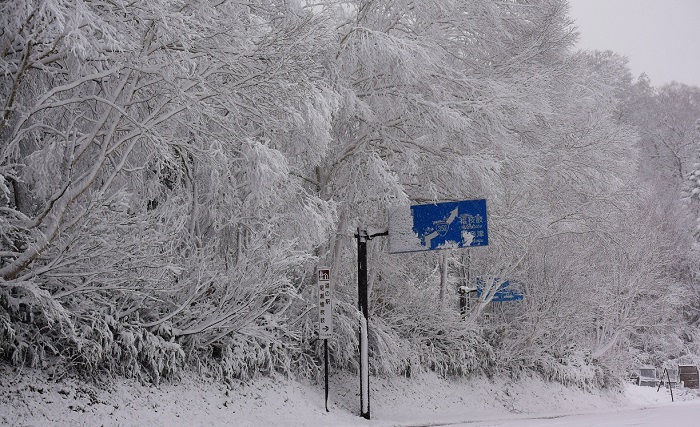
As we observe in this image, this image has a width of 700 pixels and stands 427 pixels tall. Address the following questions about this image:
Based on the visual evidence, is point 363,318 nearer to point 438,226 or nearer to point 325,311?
point 325,311

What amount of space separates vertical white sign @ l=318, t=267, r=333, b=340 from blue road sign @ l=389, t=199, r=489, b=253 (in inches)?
71.4

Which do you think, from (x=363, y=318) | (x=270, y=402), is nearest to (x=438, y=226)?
(x=363, y=318)

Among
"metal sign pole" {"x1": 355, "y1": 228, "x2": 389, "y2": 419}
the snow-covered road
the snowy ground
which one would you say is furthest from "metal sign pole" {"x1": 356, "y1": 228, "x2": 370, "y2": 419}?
the snow-covered road

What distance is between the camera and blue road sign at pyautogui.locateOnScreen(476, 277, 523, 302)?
867 inches

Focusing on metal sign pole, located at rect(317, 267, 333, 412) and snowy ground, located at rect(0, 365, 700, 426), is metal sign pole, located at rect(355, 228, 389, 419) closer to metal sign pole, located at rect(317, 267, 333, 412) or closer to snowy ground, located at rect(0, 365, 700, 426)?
snowy ground, located at rect(0, 365, 700, 426)

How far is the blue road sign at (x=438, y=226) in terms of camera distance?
15.4 meters

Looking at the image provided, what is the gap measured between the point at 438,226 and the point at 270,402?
480 cm

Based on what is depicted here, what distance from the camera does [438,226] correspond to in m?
15.6

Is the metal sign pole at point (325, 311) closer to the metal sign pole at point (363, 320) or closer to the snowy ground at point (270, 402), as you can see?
the metal sign pole at point (363, 320)

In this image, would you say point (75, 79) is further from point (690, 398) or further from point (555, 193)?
point (690, 398)

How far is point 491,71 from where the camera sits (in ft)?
54.5

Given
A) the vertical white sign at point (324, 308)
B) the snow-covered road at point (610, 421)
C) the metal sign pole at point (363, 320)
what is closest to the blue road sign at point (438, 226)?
the metal sign pole at point (363, 320)

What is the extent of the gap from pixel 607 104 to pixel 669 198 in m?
24.8

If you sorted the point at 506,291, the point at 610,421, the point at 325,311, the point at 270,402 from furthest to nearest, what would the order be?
the point at 506,291 < the point at 325,311 < the point at 610,421 < the point at 270,402
